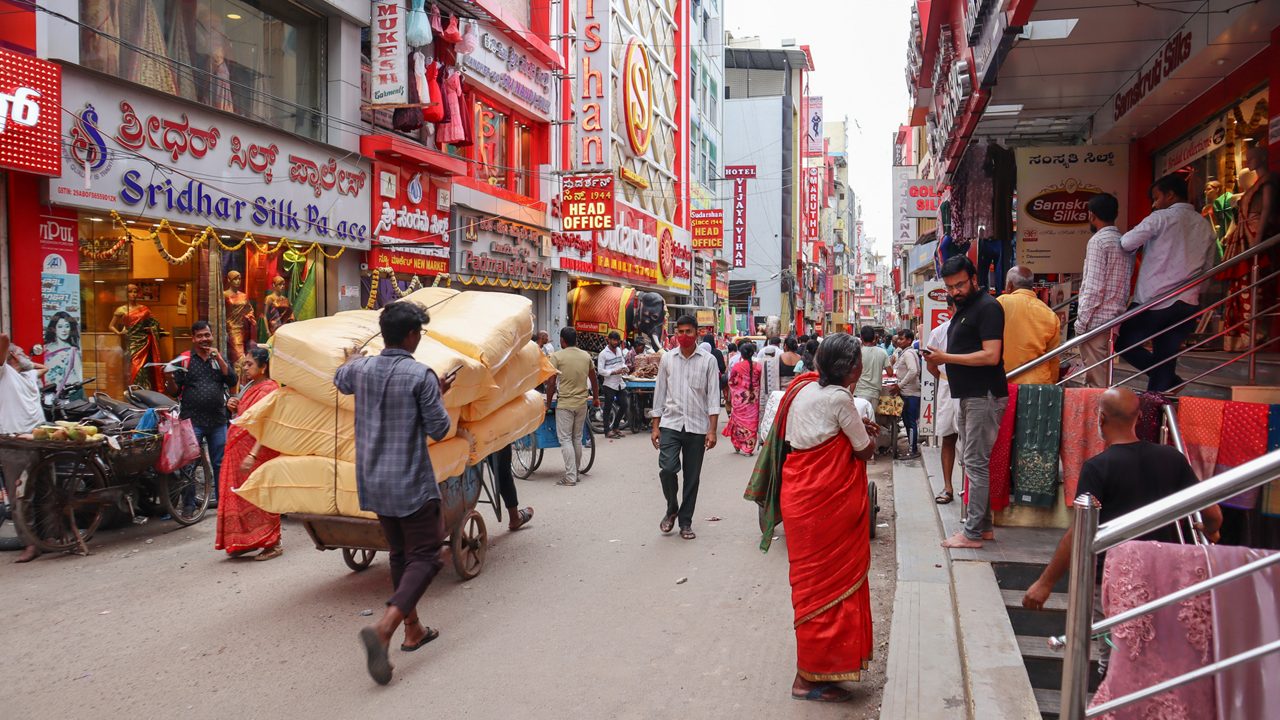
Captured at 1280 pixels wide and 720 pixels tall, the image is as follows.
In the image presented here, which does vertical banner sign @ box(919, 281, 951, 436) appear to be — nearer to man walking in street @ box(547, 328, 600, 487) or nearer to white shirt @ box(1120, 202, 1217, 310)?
man walking in street @ box(547, 328, 600, 487)

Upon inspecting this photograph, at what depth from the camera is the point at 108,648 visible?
511 centimetres

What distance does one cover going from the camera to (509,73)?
20.5 meters

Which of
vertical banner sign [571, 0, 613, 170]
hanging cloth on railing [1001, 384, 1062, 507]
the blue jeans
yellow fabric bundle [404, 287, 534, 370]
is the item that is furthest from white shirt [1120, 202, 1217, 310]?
vertical banner sign [571, 0, 613, 170]

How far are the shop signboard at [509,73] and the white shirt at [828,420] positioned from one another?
50.0 feet

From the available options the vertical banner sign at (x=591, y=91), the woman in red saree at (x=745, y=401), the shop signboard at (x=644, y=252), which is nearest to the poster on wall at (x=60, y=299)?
the woman in red saree at (x=745, y=401)

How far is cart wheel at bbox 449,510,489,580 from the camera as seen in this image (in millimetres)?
6336

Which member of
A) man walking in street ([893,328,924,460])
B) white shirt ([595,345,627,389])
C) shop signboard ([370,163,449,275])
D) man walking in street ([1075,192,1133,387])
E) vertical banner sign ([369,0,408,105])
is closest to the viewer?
man walking in street ([1075,192,1133,387])

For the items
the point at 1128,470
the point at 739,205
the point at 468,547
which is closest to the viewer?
the point at 1128,470

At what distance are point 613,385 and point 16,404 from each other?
32.2 feet

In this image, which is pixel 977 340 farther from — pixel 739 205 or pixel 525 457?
pixel 739 205

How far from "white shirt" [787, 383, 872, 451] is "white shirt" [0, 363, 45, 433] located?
265 inches

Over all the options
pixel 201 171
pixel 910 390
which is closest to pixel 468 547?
pixel 201 171

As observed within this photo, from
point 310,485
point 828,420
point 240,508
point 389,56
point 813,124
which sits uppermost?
point 813,124

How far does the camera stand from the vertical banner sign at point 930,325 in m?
12.0
